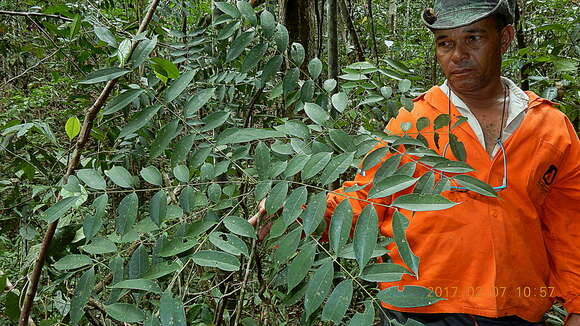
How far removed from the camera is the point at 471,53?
127cm

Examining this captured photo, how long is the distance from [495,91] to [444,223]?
43 cm

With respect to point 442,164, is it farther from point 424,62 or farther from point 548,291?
point 424,62

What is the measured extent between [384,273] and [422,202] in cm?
14

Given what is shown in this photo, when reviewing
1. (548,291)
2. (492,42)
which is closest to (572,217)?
(548,291)

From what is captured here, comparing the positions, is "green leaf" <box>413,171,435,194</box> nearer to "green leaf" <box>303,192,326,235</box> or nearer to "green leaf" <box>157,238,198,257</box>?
"green leaf" <box>303,192,326,235</box>

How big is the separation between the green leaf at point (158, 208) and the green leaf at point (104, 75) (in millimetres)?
229

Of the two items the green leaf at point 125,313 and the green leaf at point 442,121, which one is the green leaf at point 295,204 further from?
the green leaf at point 442,121

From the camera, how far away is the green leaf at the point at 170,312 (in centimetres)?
72

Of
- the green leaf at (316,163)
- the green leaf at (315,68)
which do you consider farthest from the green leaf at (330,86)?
the green leaf at (316,163)

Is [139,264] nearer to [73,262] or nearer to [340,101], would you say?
[73,262]

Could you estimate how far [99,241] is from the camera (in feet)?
2.85


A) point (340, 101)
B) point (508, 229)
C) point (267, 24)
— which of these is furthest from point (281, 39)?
point (508, 229)

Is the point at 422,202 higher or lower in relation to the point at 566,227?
higher

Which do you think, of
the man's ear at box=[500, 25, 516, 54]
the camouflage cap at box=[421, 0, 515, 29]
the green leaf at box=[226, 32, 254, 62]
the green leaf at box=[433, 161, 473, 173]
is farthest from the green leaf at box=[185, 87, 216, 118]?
the man's ear at box=[500, 25, 516, 54]
